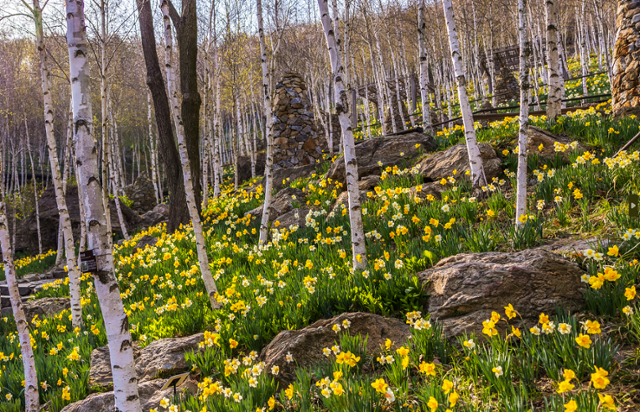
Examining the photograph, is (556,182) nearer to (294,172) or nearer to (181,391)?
(181,391)

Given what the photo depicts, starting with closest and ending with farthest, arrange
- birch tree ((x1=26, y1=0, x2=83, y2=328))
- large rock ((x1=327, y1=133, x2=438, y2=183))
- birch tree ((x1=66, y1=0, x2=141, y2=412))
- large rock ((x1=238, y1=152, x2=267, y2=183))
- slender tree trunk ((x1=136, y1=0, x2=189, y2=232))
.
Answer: birch tree ((x1=66, y1=0, x2=141, y2=412)), birch tree ((x1=26, y1=0, x2=83, y2=328)), large rock ((x1=327, y1=133, x2=438, y2=183)), slender tree trunk ((x1=136, y1=0, x2=189, y2=232)), large rock ((x1=238, y1=152, x2=267, y2=183))

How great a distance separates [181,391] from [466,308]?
7.19ft

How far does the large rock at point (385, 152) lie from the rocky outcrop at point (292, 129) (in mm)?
3562

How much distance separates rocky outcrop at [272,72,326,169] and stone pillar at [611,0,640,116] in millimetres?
6869

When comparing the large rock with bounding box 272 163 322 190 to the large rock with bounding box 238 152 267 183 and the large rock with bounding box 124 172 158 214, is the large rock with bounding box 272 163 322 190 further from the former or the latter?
the large rock with bounding box 124 172 158 214

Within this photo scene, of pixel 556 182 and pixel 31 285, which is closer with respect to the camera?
pixel 556 182

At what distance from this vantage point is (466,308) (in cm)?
277

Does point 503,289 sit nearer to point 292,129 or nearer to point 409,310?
point 409,310

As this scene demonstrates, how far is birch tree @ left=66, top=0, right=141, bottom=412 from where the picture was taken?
90.4 inches

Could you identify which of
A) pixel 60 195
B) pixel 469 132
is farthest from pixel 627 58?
pixel 60 195

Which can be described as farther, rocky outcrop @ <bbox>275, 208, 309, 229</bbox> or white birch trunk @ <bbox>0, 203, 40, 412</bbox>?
rocky outcrop @ <bbox>275, 208, 309, 229</bbox>

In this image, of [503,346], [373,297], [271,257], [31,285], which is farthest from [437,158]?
[31,285]

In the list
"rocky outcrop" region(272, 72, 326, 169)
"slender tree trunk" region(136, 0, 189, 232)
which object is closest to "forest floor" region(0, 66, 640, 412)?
"slender tree trunk" region(136, 0, 189, 232)

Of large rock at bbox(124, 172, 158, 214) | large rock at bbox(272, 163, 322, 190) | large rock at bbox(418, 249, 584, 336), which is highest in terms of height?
large rock at bbox(124, 172, 158, 214)
